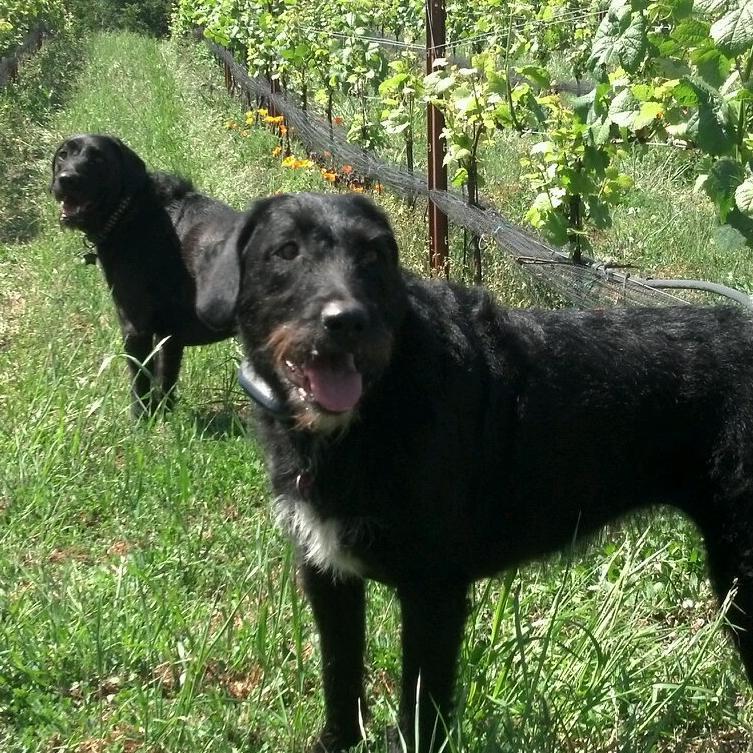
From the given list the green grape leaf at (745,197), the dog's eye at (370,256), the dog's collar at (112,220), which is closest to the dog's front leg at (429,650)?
the dog's eye at (370,256)

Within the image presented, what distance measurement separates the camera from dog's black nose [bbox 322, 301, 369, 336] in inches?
88.8

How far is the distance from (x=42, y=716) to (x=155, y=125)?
1077 centimetres

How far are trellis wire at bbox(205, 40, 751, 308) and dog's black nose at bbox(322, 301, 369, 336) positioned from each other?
1.45 m

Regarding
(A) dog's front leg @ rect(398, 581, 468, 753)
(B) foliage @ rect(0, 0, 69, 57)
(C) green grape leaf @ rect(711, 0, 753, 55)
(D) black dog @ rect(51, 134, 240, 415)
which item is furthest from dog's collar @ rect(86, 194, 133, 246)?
(B) foliage @ rect(0, 0, 69, 57)

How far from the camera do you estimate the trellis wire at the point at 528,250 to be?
14.9ft

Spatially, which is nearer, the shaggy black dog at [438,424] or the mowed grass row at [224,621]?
the shaggy black dog at [438,424]

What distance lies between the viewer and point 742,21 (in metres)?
2.33

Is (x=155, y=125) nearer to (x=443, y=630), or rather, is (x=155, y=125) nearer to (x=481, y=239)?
(x=481, y=239)

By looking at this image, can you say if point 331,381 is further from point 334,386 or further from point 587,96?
point 587,96

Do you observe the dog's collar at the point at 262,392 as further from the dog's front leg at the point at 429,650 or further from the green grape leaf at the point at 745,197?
the green grape leaf at the point at 745,197

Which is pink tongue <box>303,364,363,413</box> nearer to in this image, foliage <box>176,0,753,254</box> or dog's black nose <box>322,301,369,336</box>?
dog's black nose <box>322,301,369,336</box>

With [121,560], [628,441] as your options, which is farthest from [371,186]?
[628,441]

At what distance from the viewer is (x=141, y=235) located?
5.44 meters

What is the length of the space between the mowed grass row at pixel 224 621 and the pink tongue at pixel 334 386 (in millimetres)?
738
